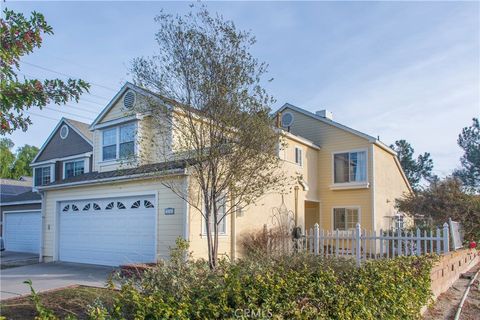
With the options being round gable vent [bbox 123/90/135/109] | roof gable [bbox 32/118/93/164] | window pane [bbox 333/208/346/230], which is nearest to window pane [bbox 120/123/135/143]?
round gable vent [bbox 123/90/135/109]

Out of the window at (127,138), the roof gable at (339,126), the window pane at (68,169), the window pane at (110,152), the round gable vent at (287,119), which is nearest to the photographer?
the window at (127,138)

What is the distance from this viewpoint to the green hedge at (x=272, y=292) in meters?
3.86

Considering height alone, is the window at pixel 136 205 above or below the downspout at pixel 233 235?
above

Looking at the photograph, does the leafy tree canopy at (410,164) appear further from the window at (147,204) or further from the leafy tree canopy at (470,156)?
the window at (147,204)

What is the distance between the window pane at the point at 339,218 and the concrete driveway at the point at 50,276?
1239 cm

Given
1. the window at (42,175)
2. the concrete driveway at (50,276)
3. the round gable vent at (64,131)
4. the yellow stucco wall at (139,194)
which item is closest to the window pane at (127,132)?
the yellow stucco wall at (139,194)

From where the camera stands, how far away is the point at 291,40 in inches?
461

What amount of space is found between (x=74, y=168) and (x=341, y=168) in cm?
1471

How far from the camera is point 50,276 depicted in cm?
1274

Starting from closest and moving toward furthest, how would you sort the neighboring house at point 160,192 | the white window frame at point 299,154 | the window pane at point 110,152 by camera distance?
the neighboring house at point 160,192, the window pane at point 110,152, the white window frame at point 299,154

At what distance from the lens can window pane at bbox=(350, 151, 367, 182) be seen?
21.4m

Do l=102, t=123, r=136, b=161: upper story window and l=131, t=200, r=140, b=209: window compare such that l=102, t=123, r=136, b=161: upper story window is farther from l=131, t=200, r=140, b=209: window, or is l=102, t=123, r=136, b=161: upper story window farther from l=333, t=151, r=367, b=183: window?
l=333, t=151, r=367, b=183: window

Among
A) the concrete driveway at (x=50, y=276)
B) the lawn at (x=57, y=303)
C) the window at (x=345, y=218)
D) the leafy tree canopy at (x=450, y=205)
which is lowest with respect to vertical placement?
the concrete driveway at (x=50, y=276)

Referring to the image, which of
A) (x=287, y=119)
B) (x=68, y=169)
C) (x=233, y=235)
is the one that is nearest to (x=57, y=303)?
(x=233, y=235)
